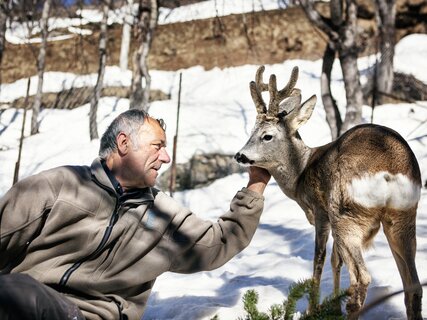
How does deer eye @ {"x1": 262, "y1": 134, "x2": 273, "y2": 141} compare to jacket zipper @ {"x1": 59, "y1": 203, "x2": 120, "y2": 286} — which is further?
deer eye @ {"x1": 262, "y1": 134, "x2": 273, "y2": 141}

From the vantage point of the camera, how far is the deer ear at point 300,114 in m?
4.87

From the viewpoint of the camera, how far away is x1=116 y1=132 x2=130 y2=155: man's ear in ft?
10.1

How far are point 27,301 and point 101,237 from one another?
2.12 feet

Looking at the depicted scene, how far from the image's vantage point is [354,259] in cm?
404

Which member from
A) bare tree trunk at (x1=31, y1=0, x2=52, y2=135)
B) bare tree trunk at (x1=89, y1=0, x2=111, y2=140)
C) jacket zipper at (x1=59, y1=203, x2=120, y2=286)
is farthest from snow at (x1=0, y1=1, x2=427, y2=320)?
jacket zipper at (x1=59, y1=203, x2=120, y2=286)

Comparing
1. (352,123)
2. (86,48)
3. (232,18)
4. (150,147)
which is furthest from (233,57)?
(150,147)

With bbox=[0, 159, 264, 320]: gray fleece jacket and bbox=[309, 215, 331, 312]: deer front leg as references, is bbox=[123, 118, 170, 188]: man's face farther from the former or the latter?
bbox=[309, 215, 331, 312]: deer front leg

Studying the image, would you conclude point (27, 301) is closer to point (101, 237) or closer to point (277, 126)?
point (101, 237)

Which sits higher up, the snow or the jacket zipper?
the jacket zipper

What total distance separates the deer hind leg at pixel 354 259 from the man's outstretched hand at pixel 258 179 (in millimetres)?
1094

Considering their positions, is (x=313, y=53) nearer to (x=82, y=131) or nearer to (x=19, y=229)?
(x=82, y=131)

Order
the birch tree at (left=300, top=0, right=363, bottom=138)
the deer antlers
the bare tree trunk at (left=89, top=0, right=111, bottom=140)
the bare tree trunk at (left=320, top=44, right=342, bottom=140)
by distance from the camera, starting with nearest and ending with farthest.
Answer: the deer antlers → the birch tree at (left=300, top=0, right=363, bottom=138) → the bare tree trunk at (left=320, top=44, right=342, bottom=140) → the bare tree trunk at (left=89, top=0, right=111, bottom=140)

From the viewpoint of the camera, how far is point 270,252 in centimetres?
701

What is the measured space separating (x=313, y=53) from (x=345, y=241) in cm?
1917
